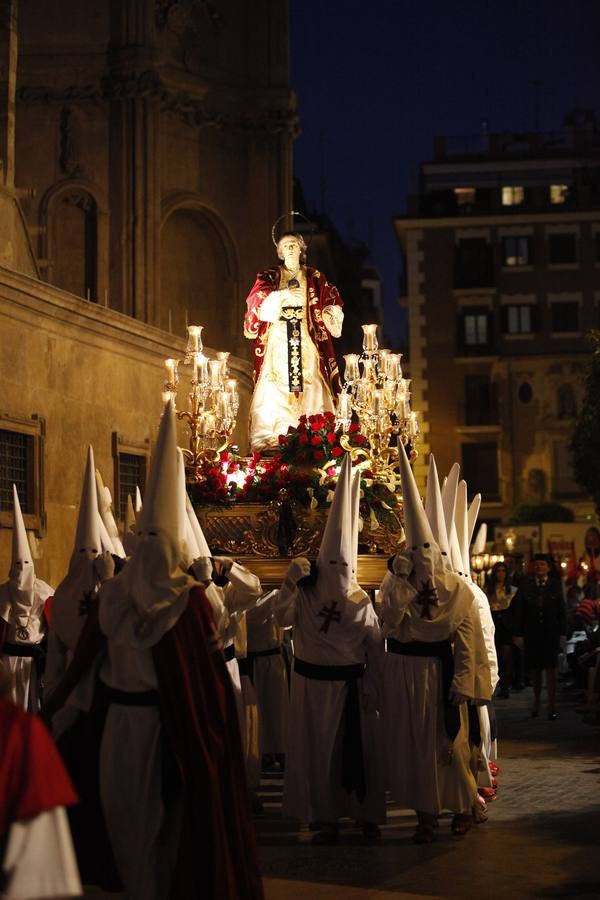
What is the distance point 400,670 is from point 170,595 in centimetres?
342

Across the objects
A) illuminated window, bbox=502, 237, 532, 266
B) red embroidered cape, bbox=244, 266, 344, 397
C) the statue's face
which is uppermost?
illuminated window, bbox=502, 237, 532, 266

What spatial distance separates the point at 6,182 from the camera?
23.8m

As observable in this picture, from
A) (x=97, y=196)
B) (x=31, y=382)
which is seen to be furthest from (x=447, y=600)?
(x=97, y=196)

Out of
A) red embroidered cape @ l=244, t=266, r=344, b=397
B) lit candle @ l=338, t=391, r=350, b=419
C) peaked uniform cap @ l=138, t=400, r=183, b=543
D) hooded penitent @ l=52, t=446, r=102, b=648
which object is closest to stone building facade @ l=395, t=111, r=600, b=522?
red embroidered cape @ l=244, t=266, r=344, b=397

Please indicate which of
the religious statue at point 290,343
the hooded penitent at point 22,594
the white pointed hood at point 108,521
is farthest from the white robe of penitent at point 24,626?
the religious statue at point 290,343

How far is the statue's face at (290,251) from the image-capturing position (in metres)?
14.6

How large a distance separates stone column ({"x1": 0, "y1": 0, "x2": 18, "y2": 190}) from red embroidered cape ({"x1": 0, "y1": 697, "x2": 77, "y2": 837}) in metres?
20.6

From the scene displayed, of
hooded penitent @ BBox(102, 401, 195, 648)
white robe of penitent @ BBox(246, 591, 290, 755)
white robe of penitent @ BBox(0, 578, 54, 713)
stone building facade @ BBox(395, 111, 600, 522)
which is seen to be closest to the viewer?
hooded penitent @ BBox(102, 401, 195, 648)

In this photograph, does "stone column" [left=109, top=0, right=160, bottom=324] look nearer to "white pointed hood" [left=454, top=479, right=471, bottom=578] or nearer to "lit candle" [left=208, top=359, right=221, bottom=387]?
"lit candle" [left=208, top=359, right=221, bottom=387]

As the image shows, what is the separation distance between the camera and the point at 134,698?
24.2 ft

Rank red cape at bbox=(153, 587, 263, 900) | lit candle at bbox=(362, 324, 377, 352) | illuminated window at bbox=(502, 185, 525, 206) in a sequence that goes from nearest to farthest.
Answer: red cape at bbox=(153, 587, 263, 900) < lit candle at bbox=(362, 324, 377, 352) < illuminated window at bbox=(502, 185, 525, 206)

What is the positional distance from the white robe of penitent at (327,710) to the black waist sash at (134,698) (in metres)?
2.96

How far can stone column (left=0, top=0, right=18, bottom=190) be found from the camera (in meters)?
24.1

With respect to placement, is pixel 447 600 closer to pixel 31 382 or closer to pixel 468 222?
pixel 31 382
